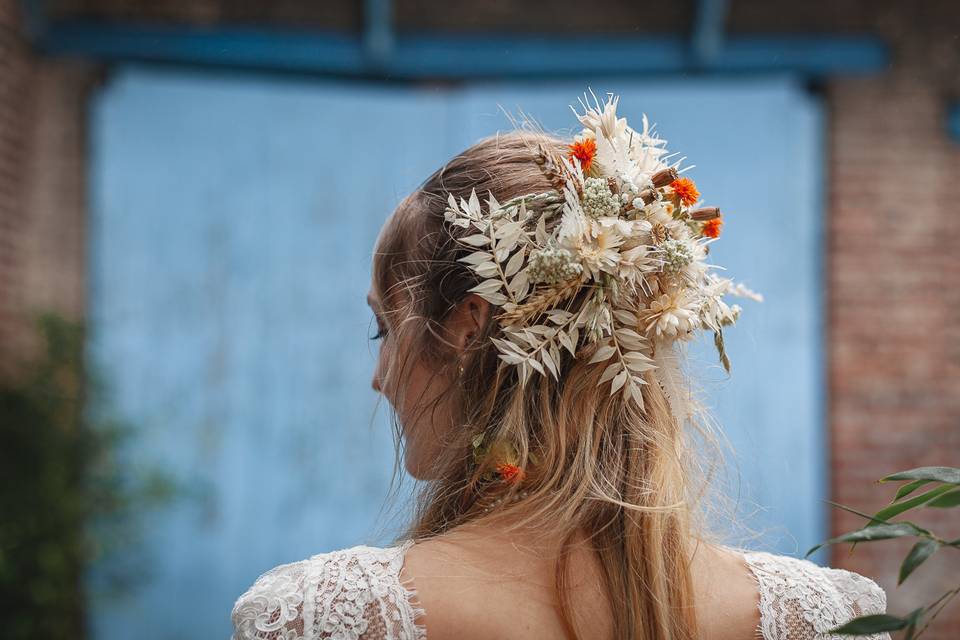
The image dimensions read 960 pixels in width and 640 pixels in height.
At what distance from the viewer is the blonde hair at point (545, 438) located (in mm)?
1291

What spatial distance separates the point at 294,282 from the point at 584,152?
10.1 ft

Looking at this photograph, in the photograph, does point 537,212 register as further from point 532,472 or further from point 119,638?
point 119,638

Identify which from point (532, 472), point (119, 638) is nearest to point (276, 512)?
point (119, 638)

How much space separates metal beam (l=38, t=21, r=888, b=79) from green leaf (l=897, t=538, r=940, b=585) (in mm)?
3776

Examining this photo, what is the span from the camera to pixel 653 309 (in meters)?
1.46

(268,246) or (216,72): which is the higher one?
(216,72)

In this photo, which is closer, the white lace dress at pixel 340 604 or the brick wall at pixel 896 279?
the white lace dress at pixel 340 604

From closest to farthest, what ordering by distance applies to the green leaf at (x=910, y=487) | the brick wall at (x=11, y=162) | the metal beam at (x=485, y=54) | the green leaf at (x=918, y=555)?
the green leaf at (x=918, y=555) < the green leaf at (x=910, y=487) < the brick wall at (x=11, y=162) < the metal beam at (x=485, y=54)

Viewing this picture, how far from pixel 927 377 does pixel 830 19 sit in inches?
Answer: 64.3

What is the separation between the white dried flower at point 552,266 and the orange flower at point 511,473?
10.6 inches

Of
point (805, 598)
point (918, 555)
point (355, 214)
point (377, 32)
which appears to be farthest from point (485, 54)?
point (918, 555)

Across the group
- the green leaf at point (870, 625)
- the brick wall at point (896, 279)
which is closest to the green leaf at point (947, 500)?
the green leaf at point (870, 625)

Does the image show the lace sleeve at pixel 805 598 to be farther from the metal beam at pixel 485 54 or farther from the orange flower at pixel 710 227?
the metal beam at pixel 485 54

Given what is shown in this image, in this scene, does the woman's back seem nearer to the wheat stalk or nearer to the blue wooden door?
the wheat stalk
